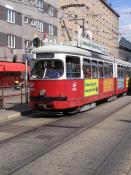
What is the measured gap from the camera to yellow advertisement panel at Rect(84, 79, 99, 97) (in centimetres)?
1952

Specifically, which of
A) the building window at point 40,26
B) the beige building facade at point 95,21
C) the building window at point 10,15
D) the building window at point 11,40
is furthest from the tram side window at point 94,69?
the beige building facade at point 95,21

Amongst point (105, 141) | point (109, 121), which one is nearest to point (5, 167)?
point (105, 141)

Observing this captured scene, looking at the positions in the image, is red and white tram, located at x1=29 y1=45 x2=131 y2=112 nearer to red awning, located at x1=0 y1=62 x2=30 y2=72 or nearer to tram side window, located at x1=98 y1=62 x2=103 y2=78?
tram side window, located at x1=98 y1=62 x2=103 y2=78

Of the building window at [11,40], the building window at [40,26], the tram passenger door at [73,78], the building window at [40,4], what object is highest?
the building window at [40,4]

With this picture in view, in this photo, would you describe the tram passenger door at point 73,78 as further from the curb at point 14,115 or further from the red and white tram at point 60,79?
the curb at point 14,115

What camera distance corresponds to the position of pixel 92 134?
41.8 ft

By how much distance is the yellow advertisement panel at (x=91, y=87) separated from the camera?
1952cm

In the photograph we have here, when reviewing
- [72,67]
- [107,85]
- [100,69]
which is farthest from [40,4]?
[72,67]

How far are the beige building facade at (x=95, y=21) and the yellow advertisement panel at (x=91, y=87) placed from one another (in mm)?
41158

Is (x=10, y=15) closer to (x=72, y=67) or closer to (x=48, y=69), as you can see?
(x=72, y=67)

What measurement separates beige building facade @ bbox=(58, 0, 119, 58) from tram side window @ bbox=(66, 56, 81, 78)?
44282mm

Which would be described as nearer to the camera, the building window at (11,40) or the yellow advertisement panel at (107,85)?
the yellow advertisement panel at (107,85)

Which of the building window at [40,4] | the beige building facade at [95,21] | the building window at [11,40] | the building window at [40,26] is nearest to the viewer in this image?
the building window at [11,40]

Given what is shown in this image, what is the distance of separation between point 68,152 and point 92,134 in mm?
2862
